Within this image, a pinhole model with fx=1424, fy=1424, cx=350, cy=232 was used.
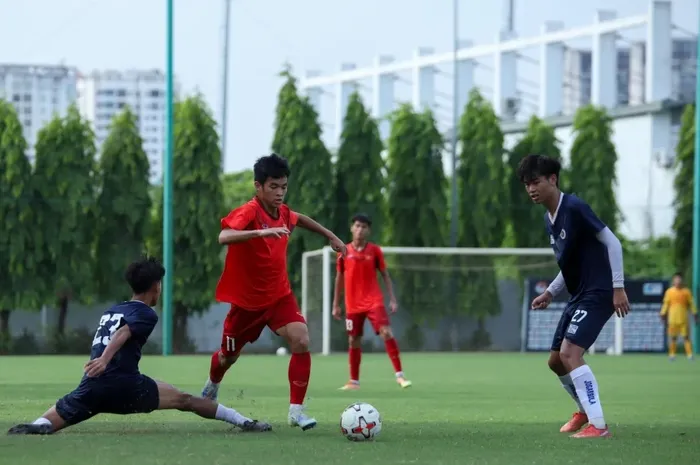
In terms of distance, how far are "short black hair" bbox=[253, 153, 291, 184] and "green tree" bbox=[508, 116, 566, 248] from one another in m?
23.6

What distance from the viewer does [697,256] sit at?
31438mm

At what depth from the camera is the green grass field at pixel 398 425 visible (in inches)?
313

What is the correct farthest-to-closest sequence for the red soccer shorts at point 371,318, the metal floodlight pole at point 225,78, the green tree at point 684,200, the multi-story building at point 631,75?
the multi-story building at point 631,75
the metal floodlight pole at point 225,78
the green tree at point 684,200
the red soccer shorts at point 371,318

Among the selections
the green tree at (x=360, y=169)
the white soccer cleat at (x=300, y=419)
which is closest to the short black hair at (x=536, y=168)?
the white soccer cleat at (x=300, y=419)

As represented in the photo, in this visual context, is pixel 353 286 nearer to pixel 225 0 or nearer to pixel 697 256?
pixel 697 256

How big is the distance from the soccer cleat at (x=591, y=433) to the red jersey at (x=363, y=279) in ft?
25.0

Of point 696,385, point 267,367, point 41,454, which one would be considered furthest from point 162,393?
point 267,367

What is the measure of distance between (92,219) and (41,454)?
2299 cm

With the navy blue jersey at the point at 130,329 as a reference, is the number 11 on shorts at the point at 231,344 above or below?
below

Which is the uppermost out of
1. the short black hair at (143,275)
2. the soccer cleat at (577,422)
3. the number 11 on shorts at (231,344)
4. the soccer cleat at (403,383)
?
the short black hair at (143,275)

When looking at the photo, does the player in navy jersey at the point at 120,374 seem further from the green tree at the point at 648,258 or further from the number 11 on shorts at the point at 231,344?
the green tree at the point at 648,258

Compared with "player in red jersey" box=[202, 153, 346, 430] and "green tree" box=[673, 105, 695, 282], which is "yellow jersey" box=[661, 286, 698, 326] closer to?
"green tree" box=[673, 105, 695, 282]

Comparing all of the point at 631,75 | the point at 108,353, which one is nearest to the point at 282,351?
the point at 108,353

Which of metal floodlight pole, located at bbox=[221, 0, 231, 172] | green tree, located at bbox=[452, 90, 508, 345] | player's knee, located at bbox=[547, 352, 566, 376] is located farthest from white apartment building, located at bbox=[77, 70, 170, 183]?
player's knee, located at bbox=[547, 352, 566, 376]
